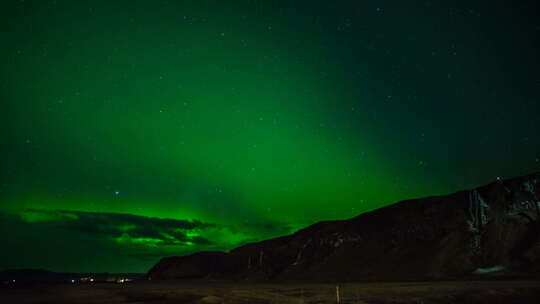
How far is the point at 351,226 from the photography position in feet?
517

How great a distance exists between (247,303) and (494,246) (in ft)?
263

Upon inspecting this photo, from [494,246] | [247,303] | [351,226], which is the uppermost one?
[351,226]

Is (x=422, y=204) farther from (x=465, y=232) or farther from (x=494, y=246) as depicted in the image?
(x=494, y=246)

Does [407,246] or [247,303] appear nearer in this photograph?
[247,303]

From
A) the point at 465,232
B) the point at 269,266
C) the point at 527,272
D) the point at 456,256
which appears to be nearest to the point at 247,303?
the point at 527,272

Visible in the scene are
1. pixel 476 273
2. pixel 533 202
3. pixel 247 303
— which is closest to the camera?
pixel 247 303

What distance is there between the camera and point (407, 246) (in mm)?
125500

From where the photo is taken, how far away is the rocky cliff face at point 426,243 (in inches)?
3991

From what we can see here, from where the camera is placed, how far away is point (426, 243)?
400 ft

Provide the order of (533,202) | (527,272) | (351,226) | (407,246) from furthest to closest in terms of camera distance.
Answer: (351,226)
(407,246)
(533,202)
(527,272)

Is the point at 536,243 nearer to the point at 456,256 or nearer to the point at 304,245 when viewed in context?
the point at 456,256

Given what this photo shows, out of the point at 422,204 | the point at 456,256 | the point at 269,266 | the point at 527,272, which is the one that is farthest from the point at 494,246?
the point at 269,266

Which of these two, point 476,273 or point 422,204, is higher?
point 422,204

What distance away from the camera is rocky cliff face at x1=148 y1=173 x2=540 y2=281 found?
10138cm
